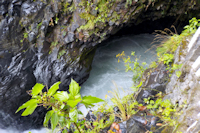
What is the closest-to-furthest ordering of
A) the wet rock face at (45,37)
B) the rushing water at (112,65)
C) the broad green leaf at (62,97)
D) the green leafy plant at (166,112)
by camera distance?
the broad green leaf at (62,97), the green leafy plant at (166,112), the wet rock face at (45,37), the rushing water at (112,65)

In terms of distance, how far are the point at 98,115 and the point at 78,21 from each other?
2718 millimetres

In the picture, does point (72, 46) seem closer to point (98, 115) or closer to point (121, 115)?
point (98, 115)

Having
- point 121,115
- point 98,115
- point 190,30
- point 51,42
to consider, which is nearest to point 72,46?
point 51,42

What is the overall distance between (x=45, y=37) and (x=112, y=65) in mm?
3034

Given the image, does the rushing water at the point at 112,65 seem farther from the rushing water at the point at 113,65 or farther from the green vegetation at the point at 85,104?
the green vegetation at the point at 85,104

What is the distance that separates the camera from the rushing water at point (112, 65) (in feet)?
16.0

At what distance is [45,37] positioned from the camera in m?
3.81

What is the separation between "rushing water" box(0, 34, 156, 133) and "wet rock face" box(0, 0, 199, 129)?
1166 millimetres

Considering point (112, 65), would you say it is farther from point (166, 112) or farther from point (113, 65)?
point (166, 112)

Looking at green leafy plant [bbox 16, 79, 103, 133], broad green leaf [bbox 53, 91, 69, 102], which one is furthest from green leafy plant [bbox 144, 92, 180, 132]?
broad green leaf [bbox 53, 91, 69, 102]

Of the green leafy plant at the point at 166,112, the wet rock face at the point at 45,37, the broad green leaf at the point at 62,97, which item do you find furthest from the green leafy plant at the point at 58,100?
the wet rock face at the point at 45,37

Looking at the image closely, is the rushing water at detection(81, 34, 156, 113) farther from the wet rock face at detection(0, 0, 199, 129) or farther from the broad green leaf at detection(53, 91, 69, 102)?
the broad green leaf at detection(53, 91, 69, 102)

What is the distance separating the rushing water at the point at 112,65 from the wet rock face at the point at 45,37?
3.82 feet

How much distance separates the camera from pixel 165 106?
5.81ft
